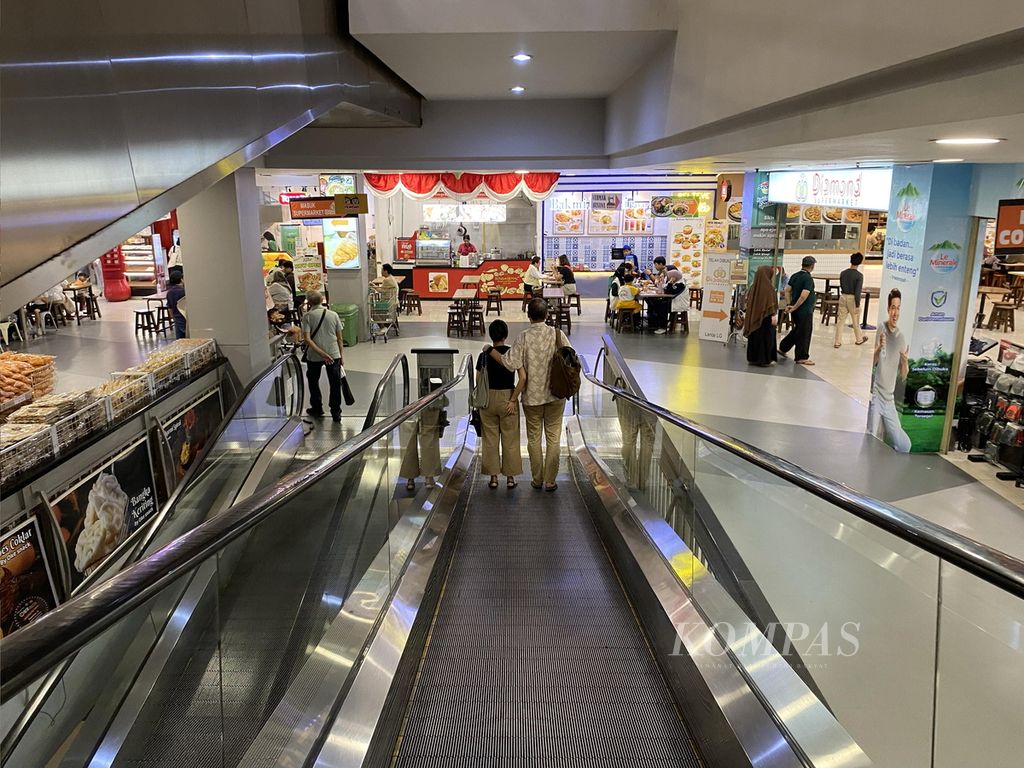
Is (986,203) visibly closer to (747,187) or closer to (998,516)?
(998,516)

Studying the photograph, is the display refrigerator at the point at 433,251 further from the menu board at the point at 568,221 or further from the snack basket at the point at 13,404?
the snack basket at the point at 13,404

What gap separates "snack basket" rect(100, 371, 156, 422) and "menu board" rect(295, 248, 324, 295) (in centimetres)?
841

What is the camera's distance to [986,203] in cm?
779

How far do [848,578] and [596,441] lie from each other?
3.49 m

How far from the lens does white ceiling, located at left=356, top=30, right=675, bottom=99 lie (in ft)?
19.2

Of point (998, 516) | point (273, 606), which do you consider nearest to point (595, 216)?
point (998, 516)

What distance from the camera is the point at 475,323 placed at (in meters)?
15.8

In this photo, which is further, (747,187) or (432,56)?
(747,187)

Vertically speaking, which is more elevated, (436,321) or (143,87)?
(143,87)

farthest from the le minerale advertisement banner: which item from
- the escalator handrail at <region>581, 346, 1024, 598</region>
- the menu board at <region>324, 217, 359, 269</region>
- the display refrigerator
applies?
the display refrigerator

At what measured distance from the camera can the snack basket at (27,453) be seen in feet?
16.8

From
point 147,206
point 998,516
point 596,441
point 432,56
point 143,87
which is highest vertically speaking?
point 432,56

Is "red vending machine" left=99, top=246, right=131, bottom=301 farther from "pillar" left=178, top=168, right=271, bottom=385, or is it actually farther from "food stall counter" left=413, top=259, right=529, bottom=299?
"pillar" left=178, top=168, right=271, bottom=385

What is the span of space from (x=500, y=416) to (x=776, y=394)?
590 cm
